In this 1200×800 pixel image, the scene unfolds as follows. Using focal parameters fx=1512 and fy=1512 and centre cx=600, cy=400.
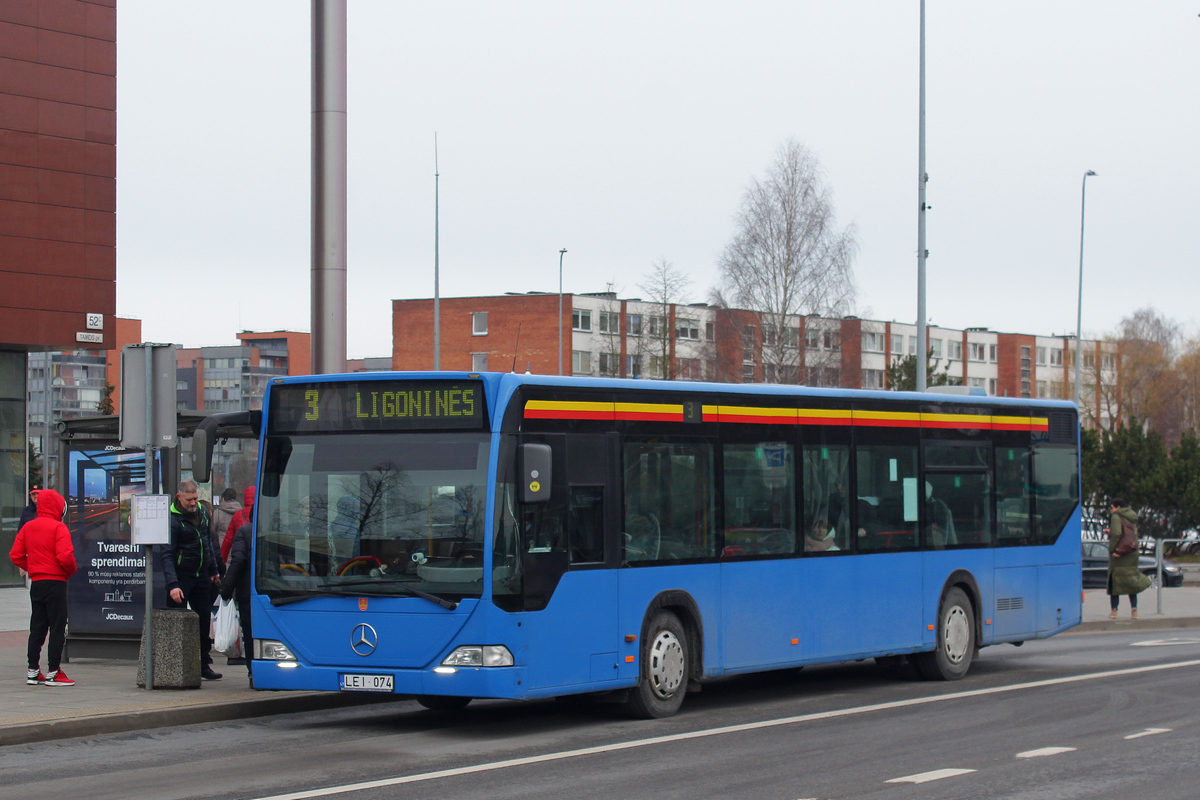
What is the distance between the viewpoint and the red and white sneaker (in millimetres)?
13109

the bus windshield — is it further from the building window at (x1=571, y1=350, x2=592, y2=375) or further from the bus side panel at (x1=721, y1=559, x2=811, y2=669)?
the building window at (x1=571, y1=350, x2=592, y2=375)

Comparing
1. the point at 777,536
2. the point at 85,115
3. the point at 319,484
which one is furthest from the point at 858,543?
the point at 85,115

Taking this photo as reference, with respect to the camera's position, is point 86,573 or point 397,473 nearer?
point 397,473

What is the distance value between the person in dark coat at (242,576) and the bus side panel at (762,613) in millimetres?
3975

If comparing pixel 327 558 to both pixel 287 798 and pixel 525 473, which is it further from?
pixel 287 798

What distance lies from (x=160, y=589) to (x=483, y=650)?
4895 millimetres

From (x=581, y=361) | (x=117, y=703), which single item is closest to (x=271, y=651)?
(x=117, y=703)

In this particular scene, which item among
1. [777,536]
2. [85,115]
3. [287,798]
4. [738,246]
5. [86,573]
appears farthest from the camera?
[738,246]

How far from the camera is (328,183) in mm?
15648

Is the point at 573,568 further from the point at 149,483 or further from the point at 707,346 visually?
the point at 707,346

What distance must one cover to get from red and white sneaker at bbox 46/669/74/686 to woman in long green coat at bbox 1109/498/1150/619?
53.0ft

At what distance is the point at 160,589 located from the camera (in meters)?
14.1

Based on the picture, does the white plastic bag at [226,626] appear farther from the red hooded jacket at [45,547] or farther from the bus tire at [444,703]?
the bus tire at [444,703]

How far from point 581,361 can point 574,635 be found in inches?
3245
